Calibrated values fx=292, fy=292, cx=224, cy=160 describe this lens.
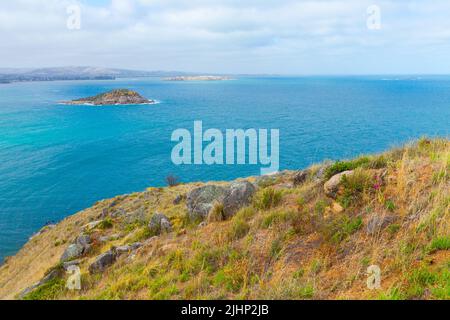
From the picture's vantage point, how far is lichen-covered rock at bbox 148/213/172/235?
1187cm

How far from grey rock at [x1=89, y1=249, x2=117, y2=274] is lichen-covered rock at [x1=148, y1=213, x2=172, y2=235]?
203 cm

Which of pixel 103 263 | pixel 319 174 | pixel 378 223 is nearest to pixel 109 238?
pixel 103 263

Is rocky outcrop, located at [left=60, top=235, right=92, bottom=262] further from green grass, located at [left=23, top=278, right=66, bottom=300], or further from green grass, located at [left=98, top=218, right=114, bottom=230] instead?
green grass, located at [left=98, top=218, right=114, bottom=230]

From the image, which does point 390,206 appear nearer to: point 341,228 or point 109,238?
point 341,228

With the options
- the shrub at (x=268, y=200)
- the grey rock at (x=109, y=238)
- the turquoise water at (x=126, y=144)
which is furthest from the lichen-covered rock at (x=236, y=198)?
the turquoise water at (x=126, y=144)

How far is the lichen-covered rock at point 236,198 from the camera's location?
A: 34.3ft

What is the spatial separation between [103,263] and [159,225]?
2802 millimetres

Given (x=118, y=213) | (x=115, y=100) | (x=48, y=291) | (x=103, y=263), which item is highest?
(x=115, y=100)

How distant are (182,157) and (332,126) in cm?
4361

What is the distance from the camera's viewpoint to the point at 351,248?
6215 mm

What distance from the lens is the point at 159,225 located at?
12359mm

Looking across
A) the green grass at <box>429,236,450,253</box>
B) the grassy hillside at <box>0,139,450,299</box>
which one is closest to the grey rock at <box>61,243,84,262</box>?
the grassy hillside at <box>0,139,450,299</box>
